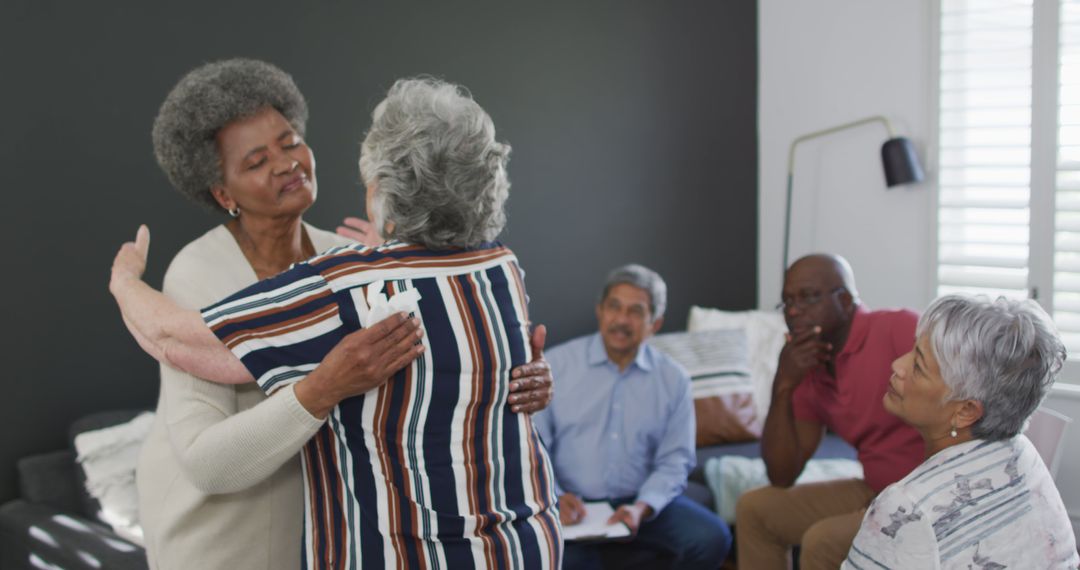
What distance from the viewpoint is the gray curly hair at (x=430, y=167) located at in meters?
1.41

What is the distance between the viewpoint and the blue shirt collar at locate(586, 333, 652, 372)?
3.22 meters

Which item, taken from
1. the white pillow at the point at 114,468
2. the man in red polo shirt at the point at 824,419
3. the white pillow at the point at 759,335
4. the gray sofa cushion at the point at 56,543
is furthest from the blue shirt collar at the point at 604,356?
the gray sofa cushion at the point at 56,543

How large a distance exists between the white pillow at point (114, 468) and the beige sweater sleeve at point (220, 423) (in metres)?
1.13

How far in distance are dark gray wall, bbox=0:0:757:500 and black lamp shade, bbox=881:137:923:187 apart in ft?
2.92

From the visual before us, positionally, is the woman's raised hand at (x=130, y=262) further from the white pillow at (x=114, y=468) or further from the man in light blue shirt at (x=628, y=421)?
the man in light blue shirt at (x=628, y=421)

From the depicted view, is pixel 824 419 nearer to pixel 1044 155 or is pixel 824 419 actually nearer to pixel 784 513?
pixel 784 513

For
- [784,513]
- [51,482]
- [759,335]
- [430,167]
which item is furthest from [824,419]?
[51,482]

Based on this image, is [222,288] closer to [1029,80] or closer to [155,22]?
[155,22]

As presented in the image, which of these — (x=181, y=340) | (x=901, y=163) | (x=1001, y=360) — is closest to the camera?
(x=181, y=340)

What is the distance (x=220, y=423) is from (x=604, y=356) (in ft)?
6.23

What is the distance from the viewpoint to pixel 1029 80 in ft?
12.3

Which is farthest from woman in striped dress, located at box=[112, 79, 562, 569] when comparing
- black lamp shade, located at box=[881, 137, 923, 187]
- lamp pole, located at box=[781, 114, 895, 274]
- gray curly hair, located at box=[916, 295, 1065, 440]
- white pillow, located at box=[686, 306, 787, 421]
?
lamp pole, located at box=[781, 114, 895, 274]

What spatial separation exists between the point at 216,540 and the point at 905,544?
1193mm

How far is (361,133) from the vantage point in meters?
3.38
